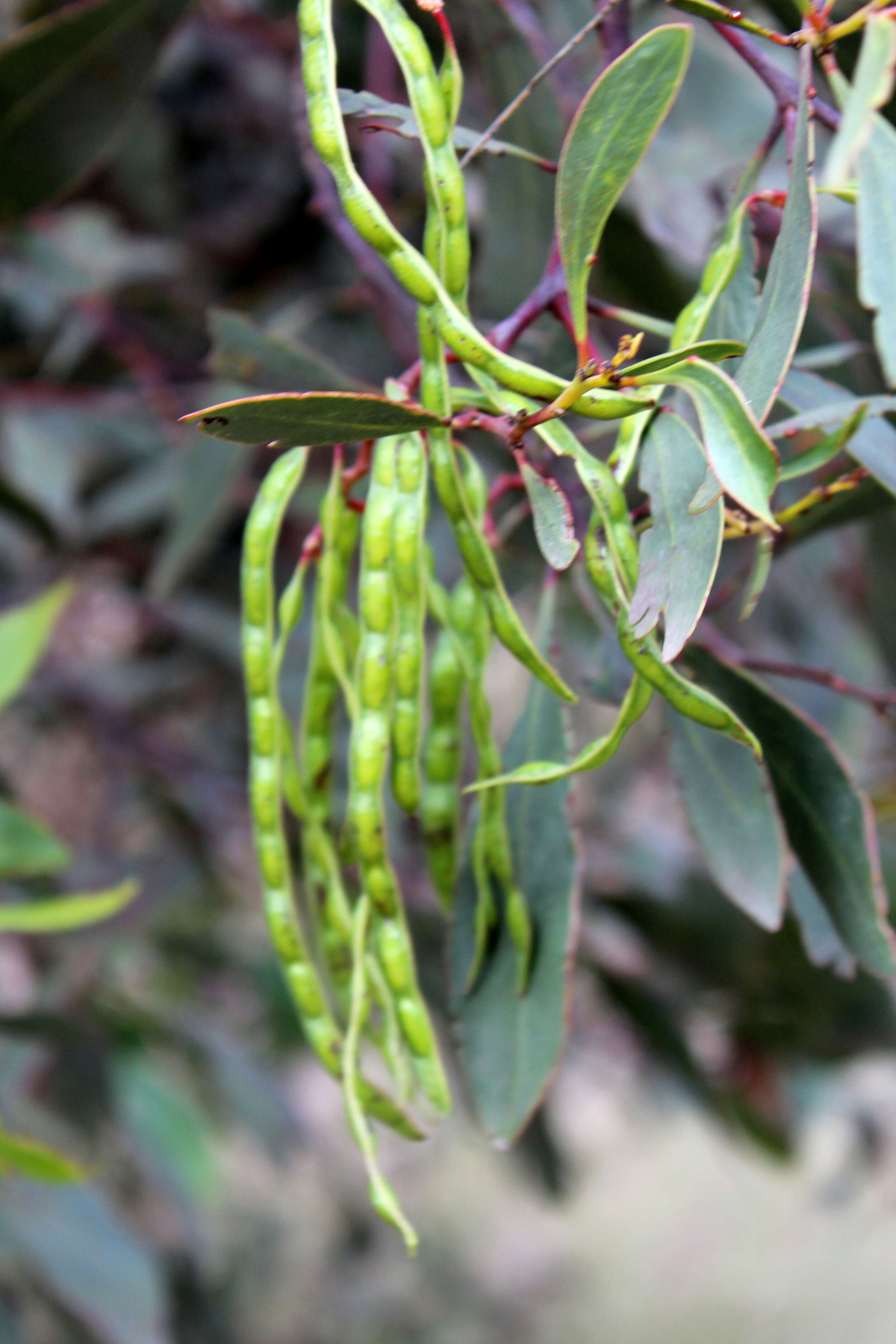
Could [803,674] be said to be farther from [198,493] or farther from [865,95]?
[198,493]

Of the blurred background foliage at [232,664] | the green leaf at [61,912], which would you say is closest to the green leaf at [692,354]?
the blurred background foliage at [232,664]

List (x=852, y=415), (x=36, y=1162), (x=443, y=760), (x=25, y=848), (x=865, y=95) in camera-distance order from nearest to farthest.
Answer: (x=865, y=95) → (x=852, y=415) → (x=443, y=760) → (x=36, y=1162) → (x=25, y=848)

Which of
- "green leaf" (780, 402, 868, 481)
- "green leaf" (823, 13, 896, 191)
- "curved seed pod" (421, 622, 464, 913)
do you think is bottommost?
"curved seed pod" (421, 622, 464, 913)

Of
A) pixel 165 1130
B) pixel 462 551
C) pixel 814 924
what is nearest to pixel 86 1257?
pixel 165 1130

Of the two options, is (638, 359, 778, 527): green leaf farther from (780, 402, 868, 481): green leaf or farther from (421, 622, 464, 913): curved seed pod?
(421, 622, 464, 913): curved seed pod

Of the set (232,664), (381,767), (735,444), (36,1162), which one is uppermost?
(735,444)

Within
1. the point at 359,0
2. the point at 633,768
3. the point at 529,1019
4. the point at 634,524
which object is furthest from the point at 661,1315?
the point at 359,0

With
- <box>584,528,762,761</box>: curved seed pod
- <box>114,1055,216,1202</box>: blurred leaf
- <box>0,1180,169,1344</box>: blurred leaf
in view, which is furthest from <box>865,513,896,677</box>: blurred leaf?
<box>114,1055,216,1202</box>: blurred leaf
